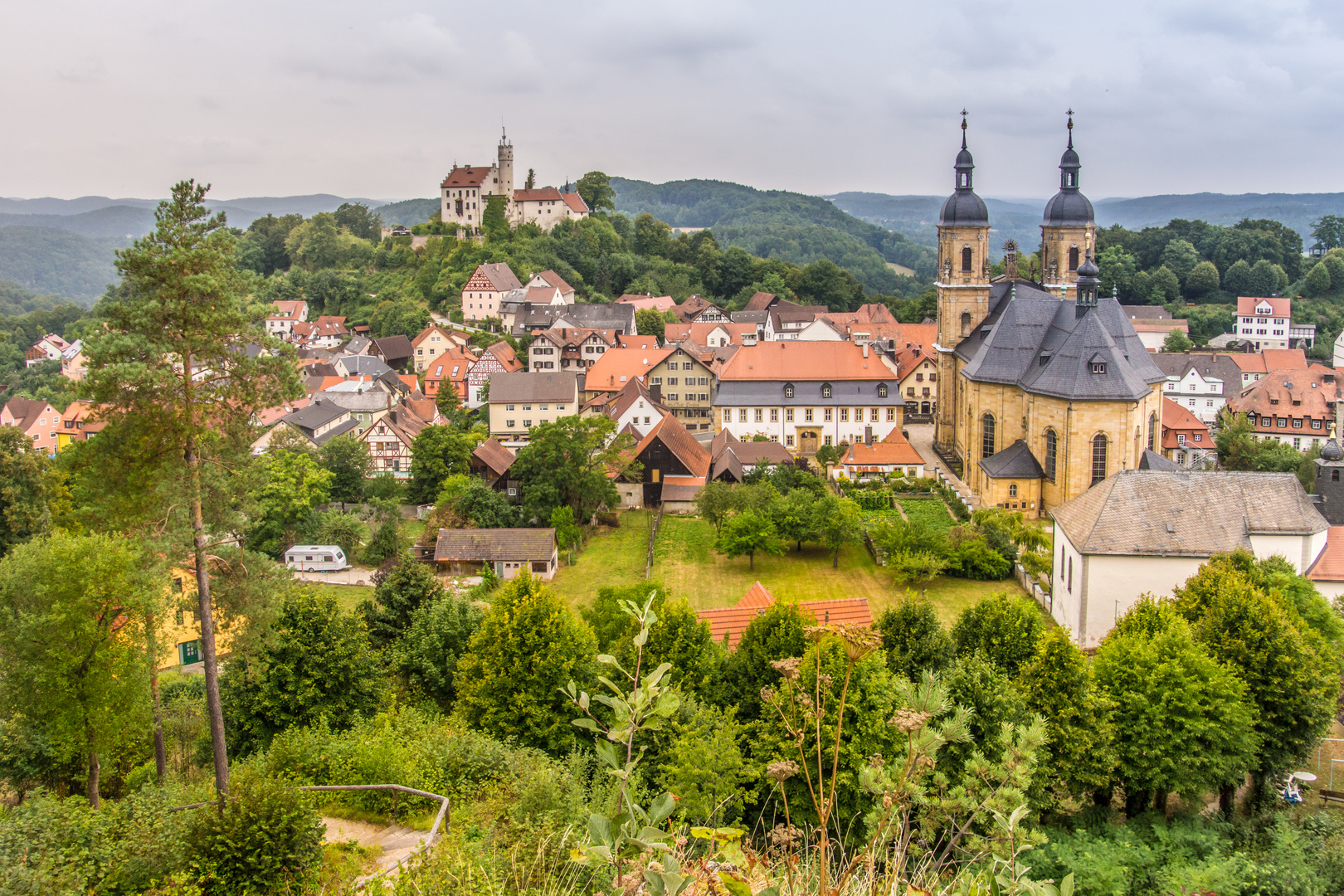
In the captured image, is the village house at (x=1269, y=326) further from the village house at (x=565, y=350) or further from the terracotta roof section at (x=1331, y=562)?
the terracotta roof section at (x=1331, y=562)

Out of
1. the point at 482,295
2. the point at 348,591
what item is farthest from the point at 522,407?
the point at 482,295

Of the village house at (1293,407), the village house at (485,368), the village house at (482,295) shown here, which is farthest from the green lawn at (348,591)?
the village house at (482,295)

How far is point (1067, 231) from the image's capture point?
49844 millimetres

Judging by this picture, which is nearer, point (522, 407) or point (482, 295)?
point (522, 407)

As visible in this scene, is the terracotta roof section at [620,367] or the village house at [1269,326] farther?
the village house at [1269,326]

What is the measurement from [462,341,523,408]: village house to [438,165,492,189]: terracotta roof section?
1605 inches

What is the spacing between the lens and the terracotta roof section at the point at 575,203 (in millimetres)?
105438

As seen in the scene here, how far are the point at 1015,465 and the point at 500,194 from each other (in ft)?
258

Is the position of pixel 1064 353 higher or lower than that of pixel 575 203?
lower

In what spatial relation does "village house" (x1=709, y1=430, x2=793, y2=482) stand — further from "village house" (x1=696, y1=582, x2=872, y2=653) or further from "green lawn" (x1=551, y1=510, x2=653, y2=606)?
"village house" (x1=696, y1=582, x2=872, y2=653)

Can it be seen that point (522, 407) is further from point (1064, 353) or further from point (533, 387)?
point (1064, 353)

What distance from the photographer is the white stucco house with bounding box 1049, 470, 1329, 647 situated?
1013 inches

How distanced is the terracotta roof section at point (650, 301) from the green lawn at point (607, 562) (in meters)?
45.5

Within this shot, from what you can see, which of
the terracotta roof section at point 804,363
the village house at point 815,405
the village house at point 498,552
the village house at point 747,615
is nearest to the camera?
the village house at point 747,615
